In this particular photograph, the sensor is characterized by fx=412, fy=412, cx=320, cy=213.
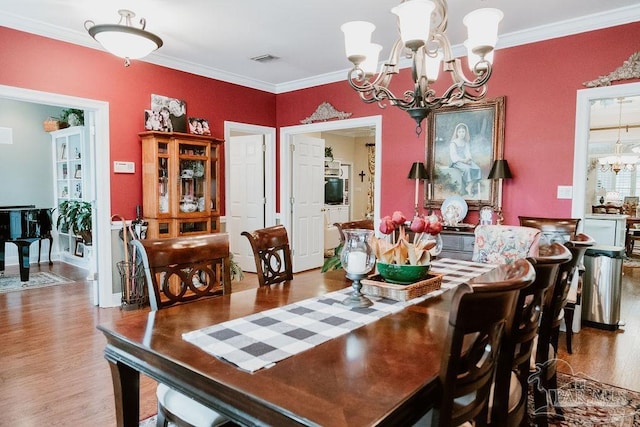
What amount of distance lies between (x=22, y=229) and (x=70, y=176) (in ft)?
5.37

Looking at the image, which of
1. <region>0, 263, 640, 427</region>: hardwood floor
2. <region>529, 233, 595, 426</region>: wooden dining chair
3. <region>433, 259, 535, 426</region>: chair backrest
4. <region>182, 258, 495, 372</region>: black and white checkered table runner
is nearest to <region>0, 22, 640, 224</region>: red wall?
<region>0, 263, 640, 427</region>: hardwood floor

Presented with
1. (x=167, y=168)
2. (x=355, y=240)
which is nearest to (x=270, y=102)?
(x=167, y=168)

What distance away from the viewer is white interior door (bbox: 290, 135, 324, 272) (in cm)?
602

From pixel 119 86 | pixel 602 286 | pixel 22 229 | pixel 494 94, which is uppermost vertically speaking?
pixel 119 86

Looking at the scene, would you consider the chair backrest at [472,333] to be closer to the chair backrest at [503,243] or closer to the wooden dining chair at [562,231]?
the chair backrest at [503,243]

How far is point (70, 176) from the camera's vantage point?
6520 millimetres

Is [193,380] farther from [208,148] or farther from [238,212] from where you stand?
[238,212]

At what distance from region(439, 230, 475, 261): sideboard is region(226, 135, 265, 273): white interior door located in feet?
9.39

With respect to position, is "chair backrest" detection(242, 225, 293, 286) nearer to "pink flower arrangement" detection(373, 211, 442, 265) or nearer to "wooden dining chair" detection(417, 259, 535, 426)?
"pink flower arrangement" detection(373, 211, 442, 265)

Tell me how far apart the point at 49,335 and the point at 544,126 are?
4708 millimetres

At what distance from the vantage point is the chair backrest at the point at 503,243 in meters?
2.97

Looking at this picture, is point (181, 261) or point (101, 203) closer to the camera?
point (181, 261)

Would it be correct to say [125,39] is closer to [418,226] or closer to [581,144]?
[418,226]

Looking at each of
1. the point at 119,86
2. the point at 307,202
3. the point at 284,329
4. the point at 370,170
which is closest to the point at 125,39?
the point at 119,86
